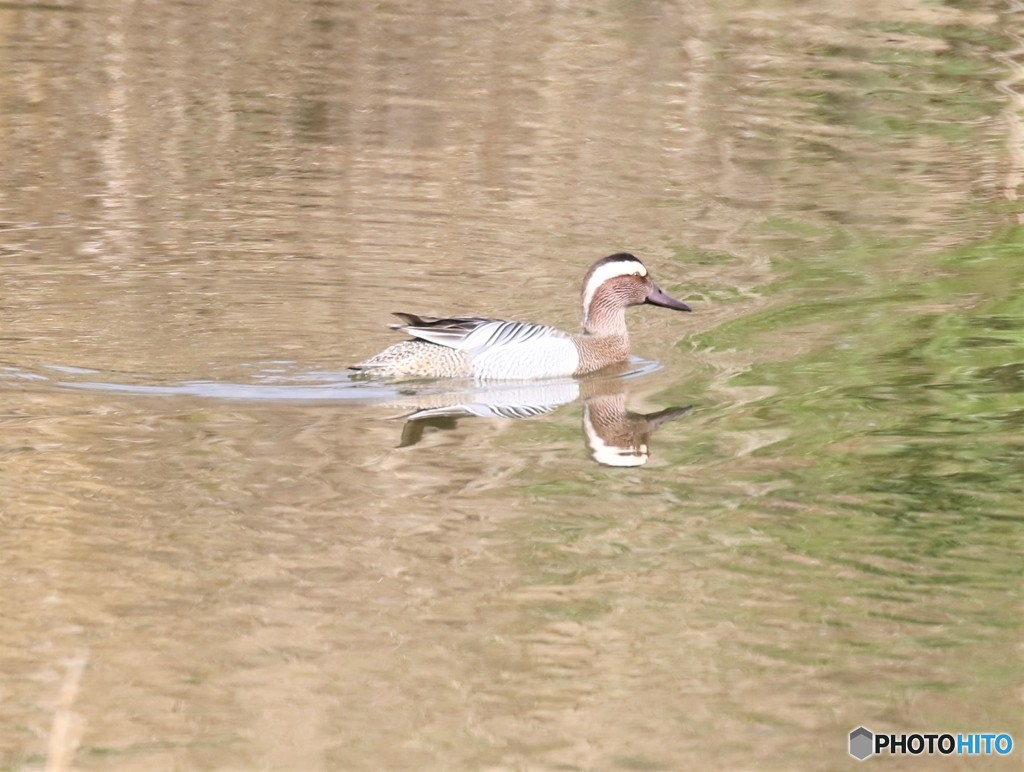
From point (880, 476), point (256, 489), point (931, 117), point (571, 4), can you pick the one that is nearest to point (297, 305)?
point (256, 489)

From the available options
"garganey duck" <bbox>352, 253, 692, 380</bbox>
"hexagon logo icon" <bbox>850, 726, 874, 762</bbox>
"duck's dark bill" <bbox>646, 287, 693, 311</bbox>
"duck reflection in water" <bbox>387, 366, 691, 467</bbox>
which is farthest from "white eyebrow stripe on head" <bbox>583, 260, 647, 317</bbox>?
"hexagon logo icon" <bbox>850, 726, 874, 762</bbox>

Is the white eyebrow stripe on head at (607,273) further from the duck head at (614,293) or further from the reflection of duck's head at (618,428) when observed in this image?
the reflection of duck's head at (618,428)

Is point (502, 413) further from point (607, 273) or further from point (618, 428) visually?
point (607, 273)

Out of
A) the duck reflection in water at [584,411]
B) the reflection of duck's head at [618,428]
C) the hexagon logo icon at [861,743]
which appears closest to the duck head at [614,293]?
the duck reflection in water at [584,411]

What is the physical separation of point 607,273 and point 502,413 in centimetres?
171

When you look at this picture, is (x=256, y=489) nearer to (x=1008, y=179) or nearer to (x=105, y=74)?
(x=1008, y=179)

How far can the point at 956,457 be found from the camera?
9.58 m

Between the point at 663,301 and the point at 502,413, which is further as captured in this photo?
the point at 663,301

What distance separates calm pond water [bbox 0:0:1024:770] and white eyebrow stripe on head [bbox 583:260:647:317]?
0.58m

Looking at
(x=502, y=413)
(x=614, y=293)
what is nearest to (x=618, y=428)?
(x=502, y=413)

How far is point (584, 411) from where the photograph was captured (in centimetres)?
1085

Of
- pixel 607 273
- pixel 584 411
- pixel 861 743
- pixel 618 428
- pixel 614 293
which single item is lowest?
pixel 584 411

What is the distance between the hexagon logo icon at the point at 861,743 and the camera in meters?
6.30

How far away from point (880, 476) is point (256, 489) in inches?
119
